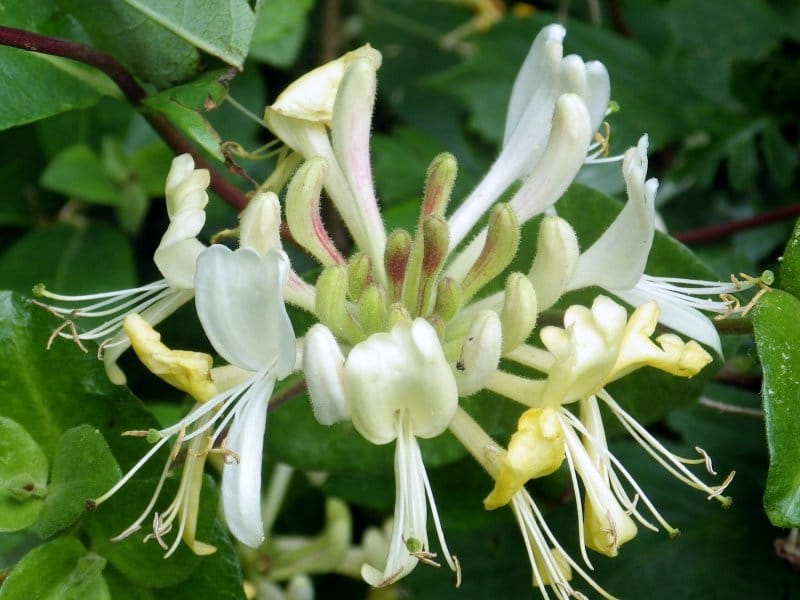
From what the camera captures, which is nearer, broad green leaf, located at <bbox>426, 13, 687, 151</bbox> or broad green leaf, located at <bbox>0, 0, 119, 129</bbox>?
broad green leaf, located at <bbox>0, 0, 119, 129</bbox>

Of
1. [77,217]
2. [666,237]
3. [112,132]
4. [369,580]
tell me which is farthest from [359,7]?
[369,580]

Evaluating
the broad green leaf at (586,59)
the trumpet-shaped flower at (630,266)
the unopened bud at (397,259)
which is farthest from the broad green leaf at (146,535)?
the broad green leaf at (586,59)

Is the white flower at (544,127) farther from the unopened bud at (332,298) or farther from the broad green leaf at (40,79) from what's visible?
the broad green leaf at (40,79)

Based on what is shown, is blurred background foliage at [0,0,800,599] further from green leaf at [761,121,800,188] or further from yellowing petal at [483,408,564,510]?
yellowing petal at [483,408,564,510]

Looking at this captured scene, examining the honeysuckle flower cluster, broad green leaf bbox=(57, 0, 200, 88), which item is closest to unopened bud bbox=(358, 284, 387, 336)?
the honeysuckle flower cluster

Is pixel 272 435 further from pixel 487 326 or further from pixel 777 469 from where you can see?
pixel 777 469

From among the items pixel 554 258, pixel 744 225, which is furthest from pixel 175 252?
pixel 744 225
